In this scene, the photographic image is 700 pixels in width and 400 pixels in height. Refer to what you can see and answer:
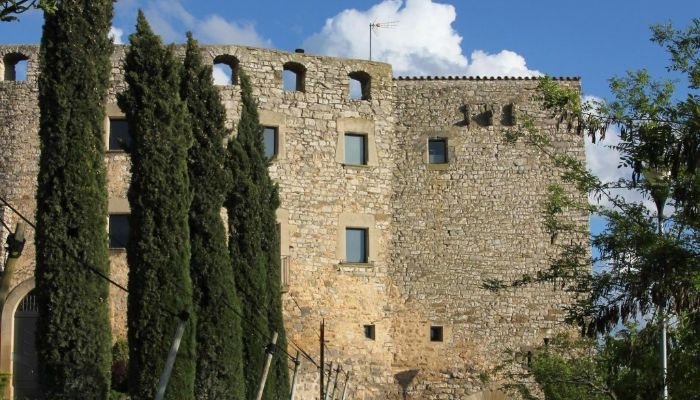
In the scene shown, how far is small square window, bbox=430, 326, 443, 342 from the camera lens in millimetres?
25500

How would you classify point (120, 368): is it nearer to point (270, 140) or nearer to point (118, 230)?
point (118, 230)

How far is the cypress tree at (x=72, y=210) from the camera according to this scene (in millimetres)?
14250

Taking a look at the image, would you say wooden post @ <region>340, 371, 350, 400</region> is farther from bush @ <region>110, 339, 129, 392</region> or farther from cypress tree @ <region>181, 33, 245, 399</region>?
cypress tree @ <region>181, 33, 245, 399</region>

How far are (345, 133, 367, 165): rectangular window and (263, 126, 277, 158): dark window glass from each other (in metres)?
1.76

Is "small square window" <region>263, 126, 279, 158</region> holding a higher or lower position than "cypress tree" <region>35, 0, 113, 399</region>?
higher

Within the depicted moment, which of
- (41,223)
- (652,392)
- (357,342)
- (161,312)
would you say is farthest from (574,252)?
(357,342)

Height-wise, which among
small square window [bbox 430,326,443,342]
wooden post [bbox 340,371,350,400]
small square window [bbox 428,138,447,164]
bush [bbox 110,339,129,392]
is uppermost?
small square window [bbox 428,138,447,164]

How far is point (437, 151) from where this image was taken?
1035 inches

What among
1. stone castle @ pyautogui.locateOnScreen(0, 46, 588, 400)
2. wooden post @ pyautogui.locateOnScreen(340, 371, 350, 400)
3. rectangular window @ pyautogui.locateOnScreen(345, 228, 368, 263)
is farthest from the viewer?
rectangular window @ pyautogui.locateOnScreen(345, 228, 368, 263)

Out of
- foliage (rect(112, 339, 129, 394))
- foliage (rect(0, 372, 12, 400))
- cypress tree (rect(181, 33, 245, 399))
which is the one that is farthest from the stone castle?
cypress tree (rect(181, 33, 245, 399))

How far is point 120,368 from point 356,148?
769 centimetres

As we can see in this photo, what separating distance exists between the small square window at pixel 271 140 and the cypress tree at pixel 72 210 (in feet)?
31.4

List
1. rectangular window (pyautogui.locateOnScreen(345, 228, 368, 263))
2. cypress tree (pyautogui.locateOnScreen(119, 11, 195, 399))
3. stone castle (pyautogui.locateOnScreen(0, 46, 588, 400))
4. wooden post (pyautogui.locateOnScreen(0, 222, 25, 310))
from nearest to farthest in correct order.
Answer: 1. wooden post (pyautogui.locateOnScreen(0, 222, 25, 310))
2. cypress tree (pyautogui.locateOnScreen(119, 11, 195, 399))
3. stone castle (pyautogui.locateOnScreen(0, 46, 588, 400))
4. rectangular window (pyautogui.locateOnScreen(345, 228, 368, 263))

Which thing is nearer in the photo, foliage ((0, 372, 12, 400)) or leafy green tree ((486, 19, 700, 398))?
leafy green tree ((486, 19, 700, 398))
